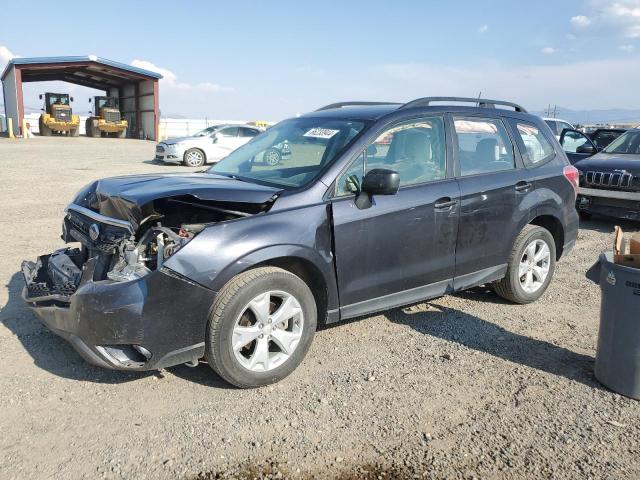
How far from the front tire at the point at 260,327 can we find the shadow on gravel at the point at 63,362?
0.90ft

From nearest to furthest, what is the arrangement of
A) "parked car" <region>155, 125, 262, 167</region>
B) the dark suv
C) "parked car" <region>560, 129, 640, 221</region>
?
the dark suv → "parked car" <region>560, 129, 640, 221</region> → "parked car" <region>155, 125, 262, 167</region>

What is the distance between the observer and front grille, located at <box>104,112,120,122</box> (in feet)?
122

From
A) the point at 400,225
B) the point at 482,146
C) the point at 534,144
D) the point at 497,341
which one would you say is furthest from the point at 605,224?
the point at 400,225

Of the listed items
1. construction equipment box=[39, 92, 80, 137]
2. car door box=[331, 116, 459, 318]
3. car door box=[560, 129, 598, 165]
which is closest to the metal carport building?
construction equipment box=[39, 92, 80, 137]

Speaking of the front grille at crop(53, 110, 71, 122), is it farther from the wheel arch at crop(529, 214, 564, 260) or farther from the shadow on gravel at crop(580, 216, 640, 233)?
the wheel arch at crop(529, 214, 564, 260)

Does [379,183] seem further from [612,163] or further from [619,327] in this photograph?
[612,163]

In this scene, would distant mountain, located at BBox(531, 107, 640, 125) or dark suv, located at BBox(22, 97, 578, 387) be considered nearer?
A: dark suv, located at BBox(22, 97, 578, 387)

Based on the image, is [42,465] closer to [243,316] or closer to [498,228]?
[243,316]

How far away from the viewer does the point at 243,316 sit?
3559mm

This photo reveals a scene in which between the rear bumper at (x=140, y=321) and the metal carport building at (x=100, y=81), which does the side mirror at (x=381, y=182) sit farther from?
the metal carport building at (x=100, y=81)

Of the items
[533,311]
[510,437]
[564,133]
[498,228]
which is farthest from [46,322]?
[564,133]

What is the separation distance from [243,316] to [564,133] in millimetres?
11041

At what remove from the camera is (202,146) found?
19.0 m

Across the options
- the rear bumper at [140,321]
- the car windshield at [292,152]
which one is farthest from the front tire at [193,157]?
the rear bumper at [140,321]
